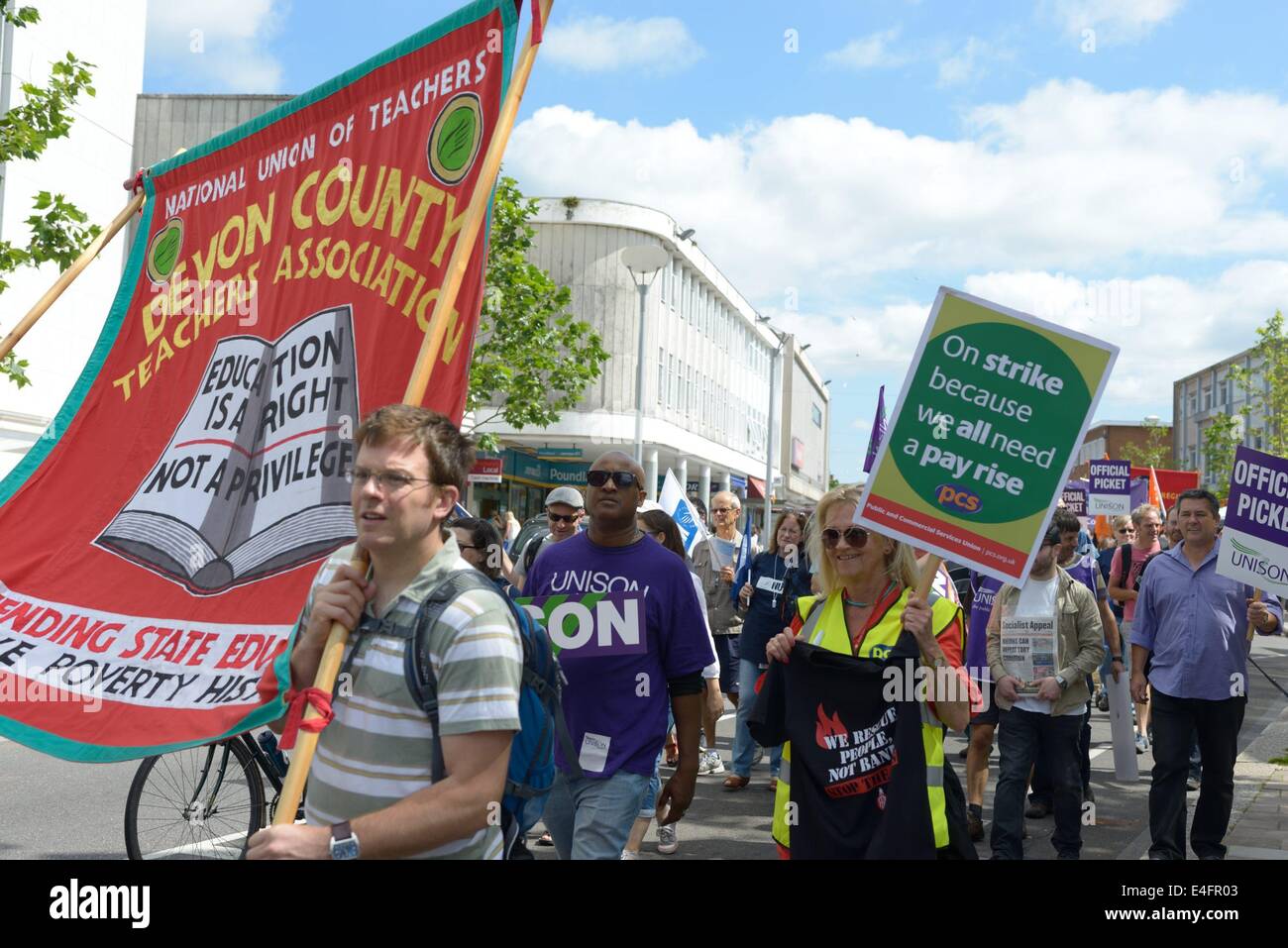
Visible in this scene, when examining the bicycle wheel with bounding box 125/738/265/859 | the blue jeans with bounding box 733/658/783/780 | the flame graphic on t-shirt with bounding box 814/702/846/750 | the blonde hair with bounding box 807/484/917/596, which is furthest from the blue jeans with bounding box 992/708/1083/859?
the bicycle wheel with bounding box 125/738/265/859

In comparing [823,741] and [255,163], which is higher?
[255,163]

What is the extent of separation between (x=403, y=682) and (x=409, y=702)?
0.04 meters

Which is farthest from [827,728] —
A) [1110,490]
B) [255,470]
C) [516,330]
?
[516,330]

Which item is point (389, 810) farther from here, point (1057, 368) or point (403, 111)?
point (1057, 368)

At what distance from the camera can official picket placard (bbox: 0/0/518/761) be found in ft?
10.6

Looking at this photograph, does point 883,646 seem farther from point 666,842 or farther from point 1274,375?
point 1274,375

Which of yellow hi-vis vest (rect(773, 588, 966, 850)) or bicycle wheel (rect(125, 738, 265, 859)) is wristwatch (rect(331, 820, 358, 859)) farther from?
bicycle wheel (rect(125, 738, 265, 859))

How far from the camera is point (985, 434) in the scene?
155 inches

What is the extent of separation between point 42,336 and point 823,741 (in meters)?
24.0

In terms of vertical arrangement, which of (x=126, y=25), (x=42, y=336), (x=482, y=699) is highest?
(x=126, y=25)
